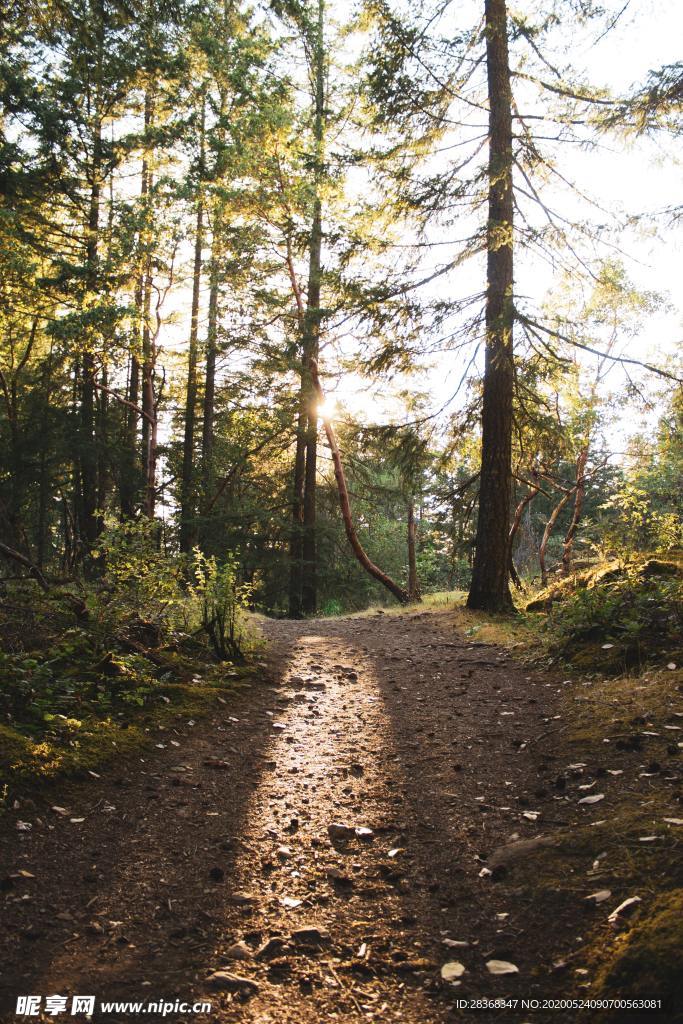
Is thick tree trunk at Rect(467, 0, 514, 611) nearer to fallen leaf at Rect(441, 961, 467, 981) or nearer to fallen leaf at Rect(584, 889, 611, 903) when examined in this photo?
fallen leaf at Rect(584, 889, 611, 903)

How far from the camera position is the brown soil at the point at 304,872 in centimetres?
228

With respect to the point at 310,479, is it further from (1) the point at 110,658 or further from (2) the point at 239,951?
(2) the point at 239,951

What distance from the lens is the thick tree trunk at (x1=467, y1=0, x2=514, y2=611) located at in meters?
10.1

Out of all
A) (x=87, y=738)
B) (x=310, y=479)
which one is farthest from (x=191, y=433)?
(x=87, y=738)

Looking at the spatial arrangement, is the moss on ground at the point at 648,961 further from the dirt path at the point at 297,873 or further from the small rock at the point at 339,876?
the small rock at the point at 339,876

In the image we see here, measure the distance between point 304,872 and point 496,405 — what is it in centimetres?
848

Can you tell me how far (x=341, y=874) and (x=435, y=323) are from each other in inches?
352

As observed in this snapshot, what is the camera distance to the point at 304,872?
316 cm

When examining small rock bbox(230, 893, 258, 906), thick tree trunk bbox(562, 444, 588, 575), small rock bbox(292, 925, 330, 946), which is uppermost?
thick tree trunk bbox(562, 444, 588, 575)

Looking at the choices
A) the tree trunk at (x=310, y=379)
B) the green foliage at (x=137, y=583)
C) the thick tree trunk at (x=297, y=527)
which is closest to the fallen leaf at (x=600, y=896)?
the green foliage at (x=137, y=583)

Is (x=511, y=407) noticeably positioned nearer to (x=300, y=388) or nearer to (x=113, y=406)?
(x=300, y=388)

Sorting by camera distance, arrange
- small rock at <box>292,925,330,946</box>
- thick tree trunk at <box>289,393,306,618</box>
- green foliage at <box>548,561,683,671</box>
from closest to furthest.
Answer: small rock at <box>292,925,330,946</box>, green foliage at <box>548,561,683,671</box>, thick tree trunk at <box>289,393,306,618</box>

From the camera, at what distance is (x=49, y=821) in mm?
3322

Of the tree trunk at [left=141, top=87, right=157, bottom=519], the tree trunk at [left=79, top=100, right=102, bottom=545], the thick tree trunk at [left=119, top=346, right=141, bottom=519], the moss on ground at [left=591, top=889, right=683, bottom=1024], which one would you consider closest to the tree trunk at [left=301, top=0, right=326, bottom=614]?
the tree trunk at [left=141, top=87, right=157, bottom=519]
